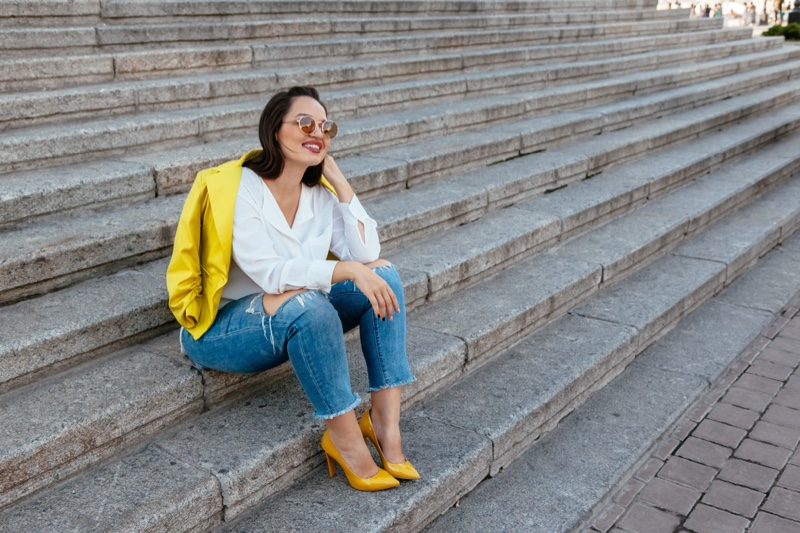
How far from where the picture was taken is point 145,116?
4.64 m

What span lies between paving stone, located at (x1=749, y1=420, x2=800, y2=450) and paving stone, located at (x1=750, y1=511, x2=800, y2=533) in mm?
592

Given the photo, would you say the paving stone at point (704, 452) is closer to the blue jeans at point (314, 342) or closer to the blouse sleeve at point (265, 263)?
the blue jeans at point (314, 342)

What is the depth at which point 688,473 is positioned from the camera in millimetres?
3418

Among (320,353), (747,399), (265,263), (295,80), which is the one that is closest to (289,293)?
(265,263)

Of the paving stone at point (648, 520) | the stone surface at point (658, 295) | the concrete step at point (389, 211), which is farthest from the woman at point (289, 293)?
the stone surface at point (658, 295)

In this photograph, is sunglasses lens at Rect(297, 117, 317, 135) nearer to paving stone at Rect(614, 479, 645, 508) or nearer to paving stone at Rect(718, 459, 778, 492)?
paving stone at Rect(614, 479, 645, 508)

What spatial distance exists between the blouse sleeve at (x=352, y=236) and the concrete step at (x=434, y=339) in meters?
0.54

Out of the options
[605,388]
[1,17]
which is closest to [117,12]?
[1,17]

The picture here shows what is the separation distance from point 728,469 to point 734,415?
504 mm

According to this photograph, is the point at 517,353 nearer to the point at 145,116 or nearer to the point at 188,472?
the point at 188,472

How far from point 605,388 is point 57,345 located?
2455 mm

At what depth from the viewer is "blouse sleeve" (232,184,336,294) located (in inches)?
108

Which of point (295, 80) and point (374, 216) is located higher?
point (295, 80)

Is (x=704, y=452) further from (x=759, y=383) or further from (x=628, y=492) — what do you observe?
(x=759, y=383)
